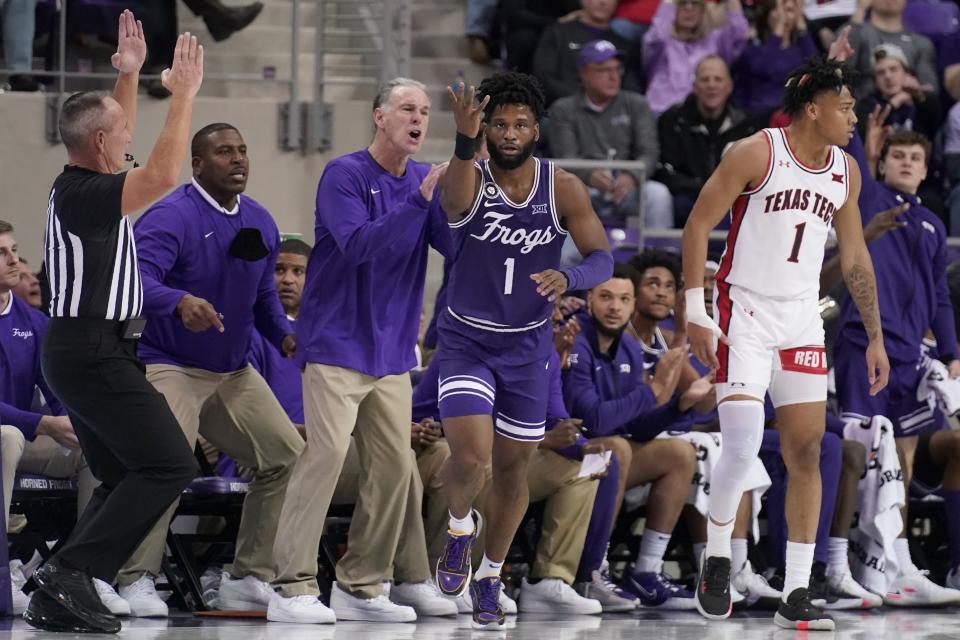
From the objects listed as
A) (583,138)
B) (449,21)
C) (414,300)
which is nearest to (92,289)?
(414,300)

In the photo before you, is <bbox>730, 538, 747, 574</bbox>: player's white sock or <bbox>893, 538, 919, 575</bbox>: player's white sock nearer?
<bbox>730, 538, 747, 574</bbox>: player's white sock

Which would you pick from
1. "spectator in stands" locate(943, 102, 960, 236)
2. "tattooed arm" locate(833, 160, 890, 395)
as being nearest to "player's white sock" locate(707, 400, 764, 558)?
"tattooed arm" locate(833, 160, 890, 395)

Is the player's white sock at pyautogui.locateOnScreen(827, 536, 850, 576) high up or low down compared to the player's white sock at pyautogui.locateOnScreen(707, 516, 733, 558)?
down

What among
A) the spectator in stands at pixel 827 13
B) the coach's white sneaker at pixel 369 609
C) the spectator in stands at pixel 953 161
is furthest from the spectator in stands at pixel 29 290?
the spectator in stands at pixel 827 13

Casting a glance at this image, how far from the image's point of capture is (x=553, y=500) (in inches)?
312

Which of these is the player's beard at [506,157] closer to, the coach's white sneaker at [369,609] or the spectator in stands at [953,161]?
the coach's white sneaker at [369,609]

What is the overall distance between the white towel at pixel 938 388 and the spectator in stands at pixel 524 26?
4.28 m

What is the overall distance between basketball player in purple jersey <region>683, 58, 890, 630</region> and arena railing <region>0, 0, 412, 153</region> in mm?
4386

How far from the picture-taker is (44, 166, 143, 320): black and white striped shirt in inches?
247

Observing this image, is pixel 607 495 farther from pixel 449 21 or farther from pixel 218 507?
pixel 449 21

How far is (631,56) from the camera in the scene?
1251 centimetres

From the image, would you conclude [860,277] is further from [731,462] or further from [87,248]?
[87,248]

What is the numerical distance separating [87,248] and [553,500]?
2.69 metres

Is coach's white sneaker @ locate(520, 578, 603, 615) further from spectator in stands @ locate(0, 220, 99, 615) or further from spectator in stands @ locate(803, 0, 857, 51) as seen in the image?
spectator in stands @ locate(803, 0, 857, 51)
